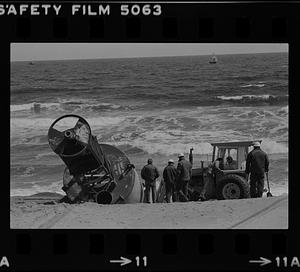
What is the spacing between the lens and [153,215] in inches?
1118

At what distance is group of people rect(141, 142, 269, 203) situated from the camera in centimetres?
2866

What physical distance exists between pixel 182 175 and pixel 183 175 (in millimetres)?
20

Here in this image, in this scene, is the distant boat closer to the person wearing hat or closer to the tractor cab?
the tractor cab

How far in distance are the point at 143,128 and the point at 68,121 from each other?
1.48 meters

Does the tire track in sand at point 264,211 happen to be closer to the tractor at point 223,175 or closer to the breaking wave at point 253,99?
the tractor at point 223,175

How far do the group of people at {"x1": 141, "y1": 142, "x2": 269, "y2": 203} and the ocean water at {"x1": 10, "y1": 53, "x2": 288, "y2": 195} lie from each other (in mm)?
165

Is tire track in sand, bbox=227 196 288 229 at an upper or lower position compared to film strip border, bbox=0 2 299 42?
lower

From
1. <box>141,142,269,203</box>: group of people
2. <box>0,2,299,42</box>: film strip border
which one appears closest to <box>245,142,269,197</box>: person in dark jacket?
<box>141,142,269,203</box>: group of people

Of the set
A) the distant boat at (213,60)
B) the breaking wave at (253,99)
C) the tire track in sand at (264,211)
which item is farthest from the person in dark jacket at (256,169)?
the distant boat at (213,60)

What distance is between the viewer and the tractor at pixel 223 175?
28.9 metres

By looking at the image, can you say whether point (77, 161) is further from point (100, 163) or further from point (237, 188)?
point (237, 188)
